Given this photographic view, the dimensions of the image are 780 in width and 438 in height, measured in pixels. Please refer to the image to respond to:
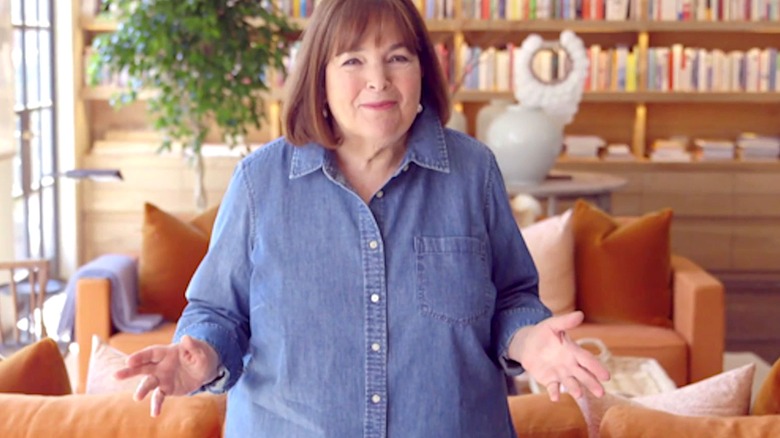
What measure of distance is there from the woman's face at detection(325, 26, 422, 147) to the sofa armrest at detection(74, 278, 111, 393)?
9.46ft

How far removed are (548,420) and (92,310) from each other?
2669 millimetres

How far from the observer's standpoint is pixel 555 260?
462 centimetres

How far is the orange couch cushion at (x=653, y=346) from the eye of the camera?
4.47 metres

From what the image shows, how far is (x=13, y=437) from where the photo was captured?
2115 millimetres

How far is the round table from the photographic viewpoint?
551 cm

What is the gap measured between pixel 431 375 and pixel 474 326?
3.6 inches

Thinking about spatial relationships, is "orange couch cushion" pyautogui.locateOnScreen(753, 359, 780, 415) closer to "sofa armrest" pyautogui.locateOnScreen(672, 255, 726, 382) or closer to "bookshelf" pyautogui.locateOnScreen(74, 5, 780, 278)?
"sofa armrest" pyautogui.locateOnScreen(672, 255, 726, 382)

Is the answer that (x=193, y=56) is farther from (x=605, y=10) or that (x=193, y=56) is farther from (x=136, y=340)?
(x=605, y=10)

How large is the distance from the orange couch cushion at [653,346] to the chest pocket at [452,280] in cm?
276

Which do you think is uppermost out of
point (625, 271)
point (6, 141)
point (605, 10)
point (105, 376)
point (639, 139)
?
point (605, 10)

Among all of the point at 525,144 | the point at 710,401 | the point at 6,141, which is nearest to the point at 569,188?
the point at 525,144

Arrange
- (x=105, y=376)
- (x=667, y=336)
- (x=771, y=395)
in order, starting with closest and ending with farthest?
(x=771, y=395)
(x=105, y=376)
(x=667, y=336)

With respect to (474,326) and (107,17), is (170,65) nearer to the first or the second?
(107,17)

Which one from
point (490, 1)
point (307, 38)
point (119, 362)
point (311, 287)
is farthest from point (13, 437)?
point (490, 1)
